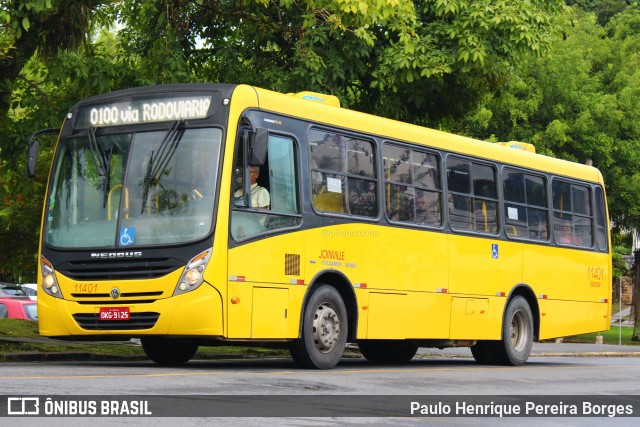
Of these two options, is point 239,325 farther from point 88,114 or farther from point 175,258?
point 88,114

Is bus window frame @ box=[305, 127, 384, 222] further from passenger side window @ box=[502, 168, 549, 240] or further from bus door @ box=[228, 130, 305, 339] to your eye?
passenger side window @ box=[502, 168, 549, 240]

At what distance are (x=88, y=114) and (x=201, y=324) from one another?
3185mm

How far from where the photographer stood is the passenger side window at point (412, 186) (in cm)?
1791

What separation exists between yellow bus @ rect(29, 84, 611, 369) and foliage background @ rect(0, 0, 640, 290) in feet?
6.68

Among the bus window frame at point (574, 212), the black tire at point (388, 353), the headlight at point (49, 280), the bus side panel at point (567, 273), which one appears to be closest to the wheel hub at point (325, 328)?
the headlight at point (49, 280)

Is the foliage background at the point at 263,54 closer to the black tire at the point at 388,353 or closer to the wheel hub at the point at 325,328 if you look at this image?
the wheel hub at the point at 325,328

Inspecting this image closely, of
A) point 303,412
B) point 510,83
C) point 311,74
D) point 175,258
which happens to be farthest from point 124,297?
point 510,83

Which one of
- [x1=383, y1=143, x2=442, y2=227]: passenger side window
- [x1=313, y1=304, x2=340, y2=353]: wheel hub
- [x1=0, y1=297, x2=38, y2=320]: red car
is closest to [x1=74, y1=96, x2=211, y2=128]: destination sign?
[x1=313, y1=304, x2=340, y2=353]: wheel hub

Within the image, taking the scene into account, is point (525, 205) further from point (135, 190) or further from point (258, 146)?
point (135, 190)

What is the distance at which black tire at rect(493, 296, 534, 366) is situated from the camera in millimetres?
20781

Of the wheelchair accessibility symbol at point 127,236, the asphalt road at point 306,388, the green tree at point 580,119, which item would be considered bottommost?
the asphalt road at point 306,388

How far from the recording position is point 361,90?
23188 millimetres

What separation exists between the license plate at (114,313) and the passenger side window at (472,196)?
608 centimetres

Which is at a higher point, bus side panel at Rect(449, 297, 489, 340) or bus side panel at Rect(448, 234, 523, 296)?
bus side panel at Rect(448, 234, 523, 296)
